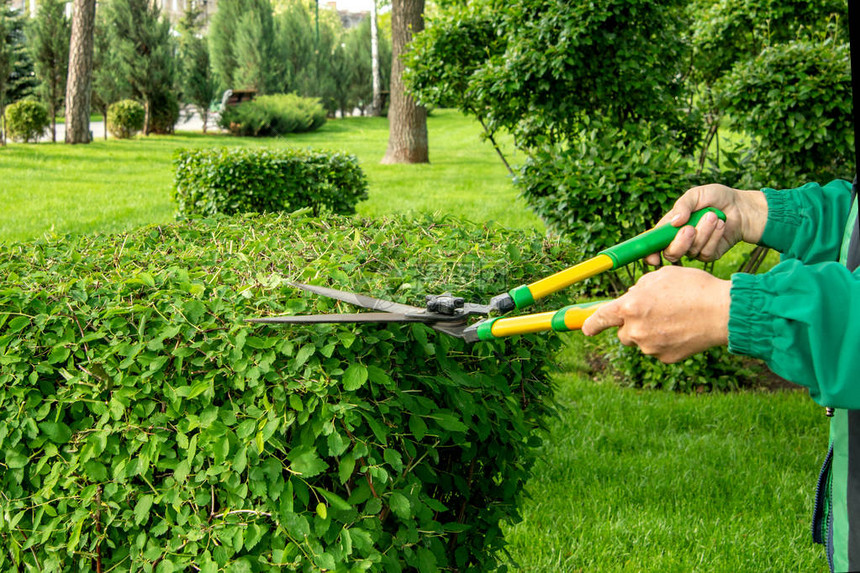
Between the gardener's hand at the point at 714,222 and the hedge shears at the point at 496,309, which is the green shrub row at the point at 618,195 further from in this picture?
the hedge shears at the point at 496,309

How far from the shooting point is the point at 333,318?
5.90 ft

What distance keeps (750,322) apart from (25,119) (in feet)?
69.9

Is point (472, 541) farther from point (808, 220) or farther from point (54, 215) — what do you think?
point (54, 215)

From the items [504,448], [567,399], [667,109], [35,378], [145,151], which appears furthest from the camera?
[145,151]

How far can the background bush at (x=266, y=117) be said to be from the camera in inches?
987

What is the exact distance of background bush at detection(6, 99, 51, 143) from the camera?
19.2 metres

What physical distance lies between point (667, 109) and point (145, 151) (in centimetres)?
1571

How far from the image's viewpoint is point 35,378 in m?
2.05

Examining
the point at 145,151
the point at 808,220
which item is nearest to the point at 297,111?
the point at 145,151

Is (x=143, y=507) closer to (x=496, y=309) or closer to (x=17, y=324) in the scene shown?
(x=17, y=324)

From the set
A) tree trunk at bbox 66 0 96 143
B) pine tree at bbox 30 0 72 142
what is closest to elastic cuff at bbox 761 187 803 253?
tree trunk at bbox 66 0 96 143

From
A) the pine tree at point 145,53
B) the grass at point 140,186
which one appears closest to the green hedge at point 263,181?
the grass at point 140,186

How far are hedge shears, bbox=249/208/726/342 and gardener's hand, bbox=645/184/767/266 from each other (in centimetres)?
3

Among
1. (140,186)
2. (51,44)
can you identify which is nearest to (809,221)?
(140,186)
